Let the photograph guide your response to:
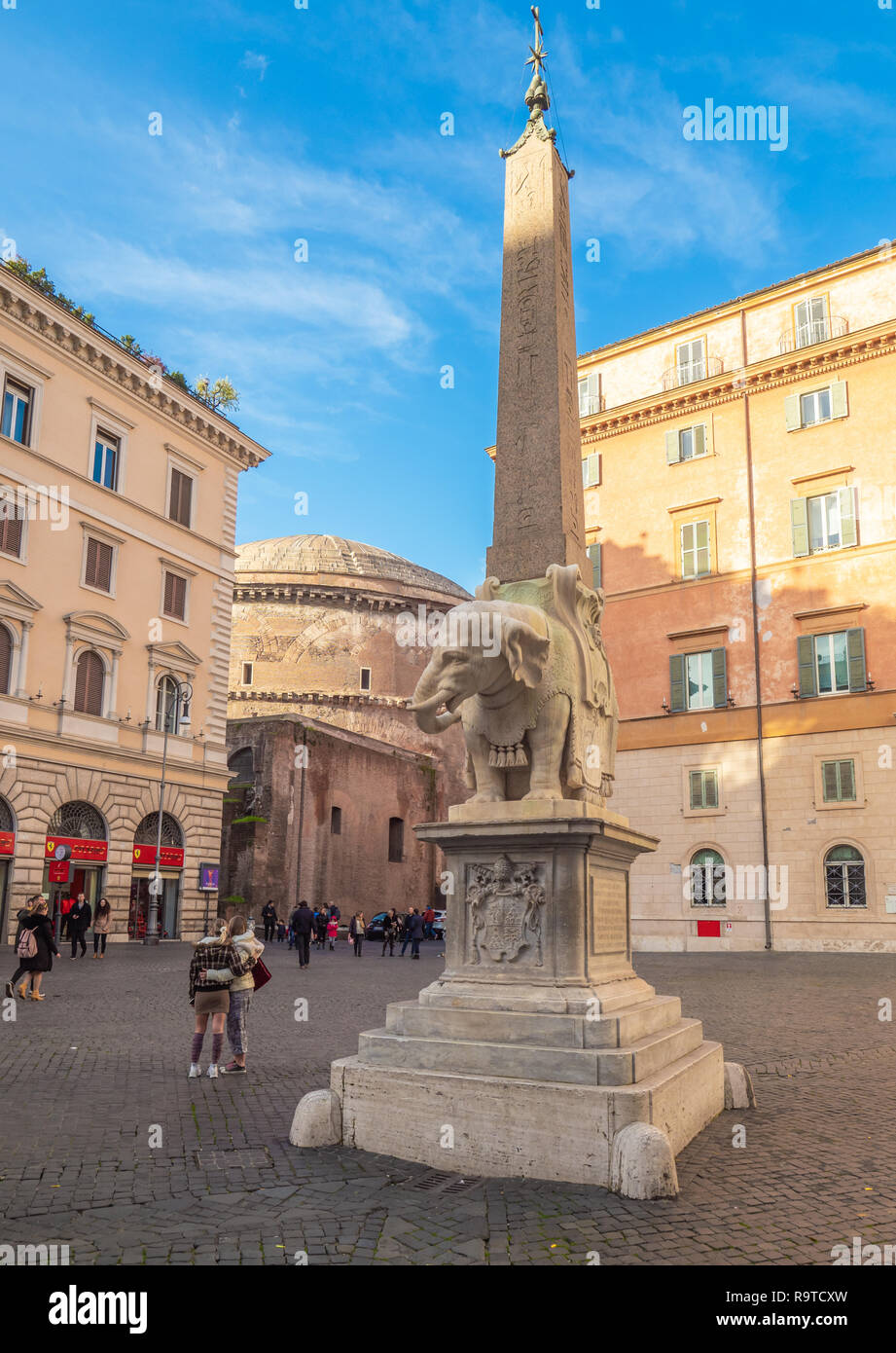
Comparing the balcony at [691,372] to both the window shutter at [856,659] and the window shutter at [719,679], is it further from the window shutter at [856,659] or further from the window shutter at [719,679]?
the window shutter at [856,659]

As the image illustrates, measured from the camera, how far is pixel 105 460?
82.7 ft

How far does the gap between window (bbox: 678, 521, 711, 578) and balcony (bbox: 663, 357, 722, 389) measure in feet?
12.3

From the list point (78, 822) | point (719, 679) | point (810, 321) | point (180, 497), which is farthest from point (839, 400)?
point (78, 822)

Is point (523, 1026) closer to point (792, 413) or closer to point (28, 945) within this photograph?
point (28, 945)

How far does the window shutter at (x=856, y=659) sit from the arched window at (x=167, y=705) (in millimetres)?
15972

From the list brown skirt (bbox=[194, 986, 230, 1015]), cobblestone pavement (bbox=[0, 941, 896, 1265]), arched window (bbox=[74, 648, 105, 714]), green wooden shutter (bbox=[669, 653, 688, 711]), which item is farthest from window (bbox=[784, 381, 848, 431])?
brown skirt (bbox=[194, 986, 230, 1015])

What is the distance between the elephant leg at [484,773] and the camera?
5.45m

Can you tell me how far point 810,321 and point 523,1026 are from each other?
2440 cm

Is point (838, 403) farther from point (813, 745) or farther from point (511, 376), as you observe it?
point (511, 376)

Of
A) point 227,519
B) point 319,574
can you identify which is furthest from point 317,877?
point 319,574

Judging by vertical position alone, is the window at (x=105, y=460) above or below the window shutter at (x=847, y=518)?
above

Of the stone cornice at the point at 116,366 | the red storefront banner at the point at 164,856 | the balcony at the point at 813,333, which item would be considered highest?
the balcony at the point at 813,333

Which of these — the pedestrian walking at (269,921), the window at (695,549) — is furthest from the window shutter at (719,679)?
the pedestrian walking at (269,921)

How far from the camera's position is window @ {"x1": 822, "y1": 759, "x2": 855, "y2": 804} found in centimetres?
2227
